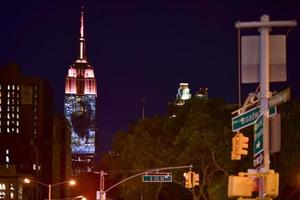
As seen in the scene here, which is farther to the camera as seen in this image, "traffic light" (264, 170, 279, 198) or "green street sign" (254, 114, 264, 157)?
"green street sign" (254, 114, 264, 157)

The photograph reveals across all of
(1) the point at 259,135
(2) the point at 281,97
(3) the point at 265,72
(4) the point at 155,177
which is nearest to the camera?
(2) the point at 281,97

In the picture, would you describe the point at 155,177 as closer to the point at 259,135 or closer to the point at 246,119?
the point at 246,119

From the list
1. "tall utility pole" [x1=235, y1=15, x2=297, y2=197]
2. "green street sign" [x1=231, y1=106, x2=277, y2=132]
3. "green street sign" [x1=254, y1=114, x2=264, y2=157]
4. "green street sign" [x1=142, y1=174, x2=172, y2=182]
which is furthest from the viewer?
"green street sign" [x1=142, y1=174, x2=172, y2=182]

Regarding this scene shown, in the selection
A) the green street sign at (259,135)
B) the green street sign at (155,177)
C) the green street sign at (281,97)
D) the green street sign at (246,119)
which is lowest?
the green street sign at (155,177)

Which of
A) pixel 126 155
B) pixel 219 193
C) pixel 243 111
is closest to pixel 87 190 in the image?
pixel 126 155

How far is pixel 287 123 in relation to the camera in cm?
5356

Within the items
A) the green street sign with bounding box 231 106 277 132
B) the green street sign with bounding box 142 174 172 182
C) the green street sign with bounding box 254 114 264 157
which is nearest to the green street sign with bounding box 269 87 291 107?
the green street sign with bounding box 254 114 264 157

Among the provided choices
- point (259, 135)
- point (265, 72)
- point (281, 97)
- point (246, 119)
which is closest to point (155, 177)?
point (246, 119)

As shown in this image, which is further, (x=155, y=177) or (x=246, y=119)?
(x=155, y=177)

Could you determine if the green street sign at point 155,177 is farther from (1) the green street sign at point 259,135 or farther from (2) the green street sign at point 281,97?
(2) the green street sign at point 281,97

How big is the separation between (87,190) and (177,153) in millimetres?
105434

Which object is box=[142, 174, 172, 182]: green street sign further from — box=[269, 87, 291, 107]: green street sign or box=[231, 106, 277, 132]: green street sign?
box=[269, 87, 291, 107]: green street sign

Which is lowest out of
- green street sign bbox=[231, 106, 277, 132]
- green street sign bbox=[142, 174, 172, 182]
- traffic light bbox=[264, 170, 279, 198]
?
green street sign bbox=[142, 174, 172, 182]

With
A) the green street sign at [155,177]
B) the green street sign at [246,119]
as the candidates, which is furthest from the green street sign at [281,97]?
the green street sign at [155,177]
